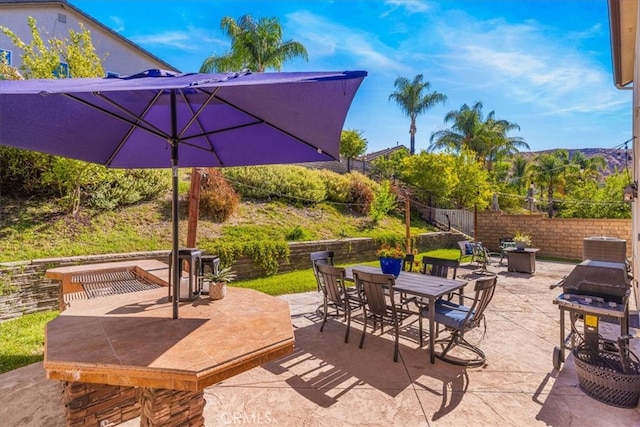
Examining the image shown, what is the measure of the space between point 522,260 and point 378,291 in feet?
22.4

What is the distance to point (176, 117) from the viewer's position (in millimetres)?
2123

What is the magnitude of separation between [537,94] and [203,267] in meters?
10.2

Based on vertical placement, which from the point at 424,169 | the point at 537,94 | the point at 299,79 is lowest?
the point at 299,79

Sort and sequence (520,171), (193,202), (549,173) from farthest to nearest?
(520,171) → (549,173) → (193,202)

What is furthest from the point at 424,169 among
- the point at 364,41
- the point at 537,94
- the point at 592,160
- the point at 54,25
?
the point at 592,160

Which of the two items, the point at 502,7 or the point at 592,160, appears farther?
the point at 592,160

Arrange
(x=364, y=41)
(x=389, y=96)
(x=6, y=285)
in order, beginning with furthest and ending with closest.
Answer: (x=389, y=96), (x=364, y=41), (x=6, y=285)

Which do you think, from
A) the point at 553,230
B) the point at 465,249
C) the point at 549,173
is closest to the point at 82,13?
the point at 465,249

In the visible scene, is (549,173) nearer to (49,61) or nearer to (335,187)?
(335,187)

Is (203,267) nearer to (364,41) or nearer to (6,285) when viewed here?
(6,285)

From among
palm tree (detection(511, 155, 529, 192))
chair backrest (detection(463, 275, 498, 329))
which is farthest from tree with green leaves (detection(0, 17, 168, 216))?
palm tree (detection(511, 155, 529, 192))

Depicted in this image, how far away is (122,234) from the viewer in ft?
19.7

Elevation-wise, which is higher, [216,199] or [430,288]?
[216,199]

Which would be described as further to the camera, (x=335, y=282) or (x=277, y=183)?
(x=277, y=183)
